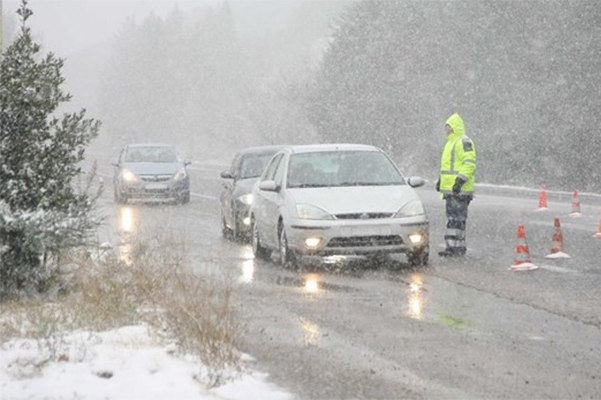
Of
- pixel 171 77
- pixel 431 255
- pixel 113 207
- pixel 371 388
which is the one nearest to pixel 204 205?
pixel 113 207

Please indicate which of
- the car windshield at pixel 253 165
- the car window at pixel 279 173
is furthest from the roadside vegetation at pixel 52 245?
the car windshield at pixel 253 165

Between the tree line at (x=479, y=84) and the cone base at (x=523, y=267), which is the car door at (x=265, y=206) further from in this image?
the tree line at (x=479, y=84)

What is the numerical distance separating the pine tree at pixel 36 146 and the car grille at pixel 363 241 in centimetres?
357

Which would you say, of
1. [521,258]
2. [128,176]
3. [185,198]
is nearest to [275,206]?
[521,258]

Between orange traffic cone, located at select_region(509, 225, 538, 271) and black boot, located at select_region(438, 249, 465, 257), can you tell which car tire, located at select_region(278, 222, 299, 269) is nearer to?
black boot, located at select_region(438, 249, 465, 257)

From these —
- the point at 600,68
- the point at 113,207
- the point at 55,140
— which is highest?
the point at 600,68

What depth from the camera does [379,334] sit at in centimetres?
920

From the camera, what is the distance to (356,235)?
13586mm

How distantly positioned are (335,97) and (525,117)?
14047mm

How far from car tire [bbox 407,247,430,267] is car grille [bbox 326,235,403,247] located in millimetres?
472

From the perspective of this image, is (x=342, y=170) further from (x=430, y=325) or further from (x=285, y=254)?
(x=430, y=325)

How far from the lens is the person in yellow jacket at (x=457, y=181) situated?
15.5 metres

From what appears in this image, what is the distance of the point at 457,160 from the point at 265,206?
9.10 ft

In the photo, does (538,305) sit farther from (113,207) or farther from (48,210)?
(113,207)
